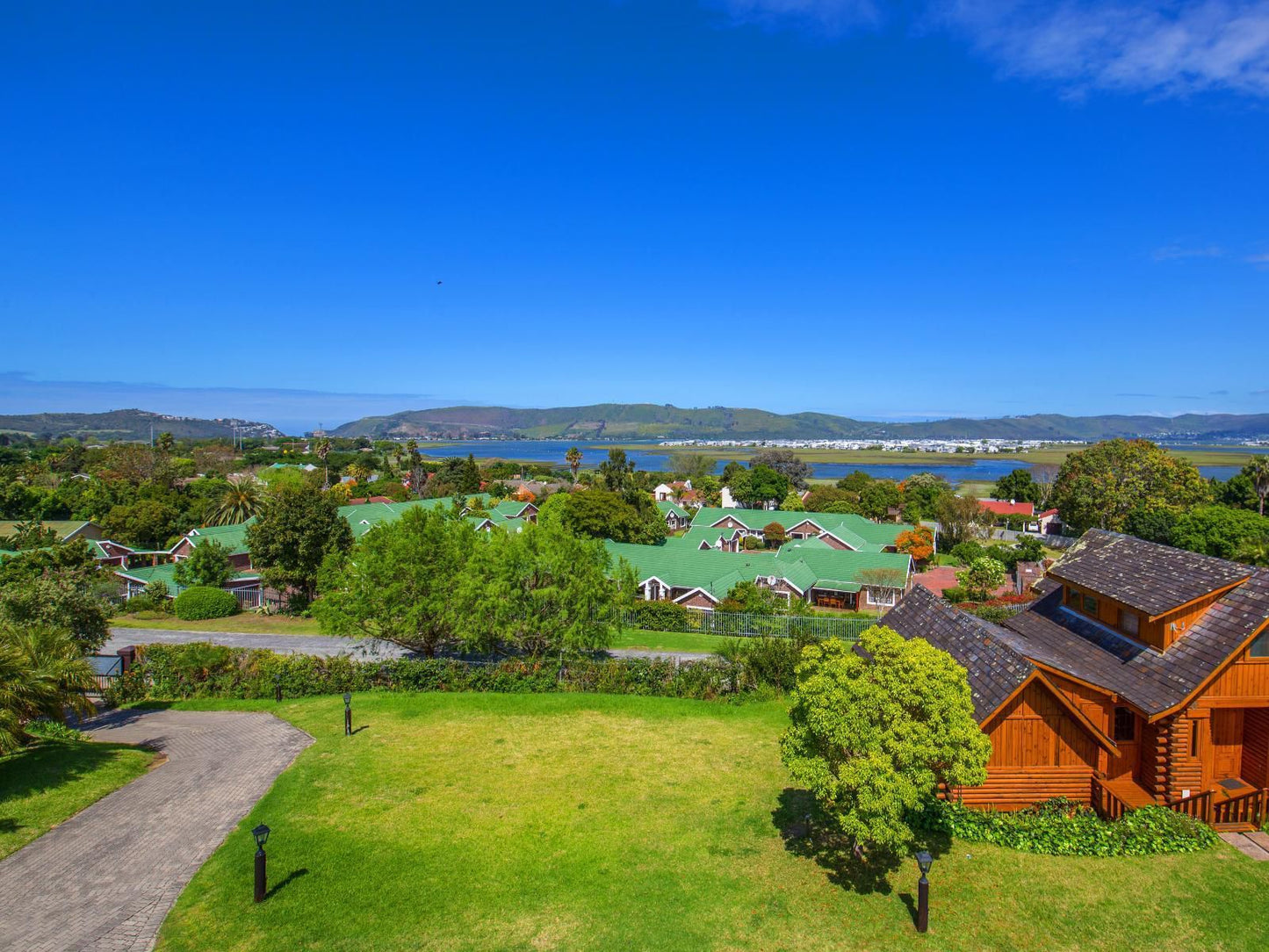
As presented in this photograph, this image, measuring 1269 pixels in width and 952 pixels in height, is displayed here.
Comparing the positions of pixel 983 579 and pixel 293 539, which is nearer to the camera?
pixel 293 539

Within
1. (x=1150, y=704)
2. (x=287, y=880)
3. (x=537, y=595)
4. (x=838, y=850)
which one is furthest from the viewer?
(x=537, y=595)

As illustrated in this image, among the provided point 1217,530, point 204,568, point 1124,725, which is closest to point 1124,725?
point 1124,725

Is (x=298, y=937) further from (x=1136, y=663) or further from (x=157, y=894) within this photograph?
(x=1136, y=663)

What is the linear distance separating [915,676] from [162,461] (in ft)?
312

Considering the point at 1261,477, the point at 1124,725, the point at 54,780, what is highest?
the point at 1261,477

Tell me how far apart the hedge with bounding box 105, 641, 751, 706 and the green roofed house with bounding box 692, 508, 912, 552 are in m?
38.3

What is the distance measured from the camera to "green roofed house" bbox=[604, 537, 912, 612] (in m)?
44.6

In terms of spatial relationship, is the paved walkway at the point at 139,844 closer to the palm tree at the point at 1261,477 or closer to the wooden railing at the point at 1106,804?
the wooden railing at the point at 1106,804

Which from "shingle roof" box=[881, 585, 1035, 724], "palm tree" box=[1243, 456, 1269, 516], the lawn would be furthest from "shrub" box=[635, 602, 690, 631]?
"palm tree" box=[1243, 456, 1269, 516]

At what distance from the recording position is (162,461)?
83250mm

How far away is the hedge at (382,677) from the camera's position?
77.8 feet

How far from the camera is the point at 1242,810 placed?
1420 cm

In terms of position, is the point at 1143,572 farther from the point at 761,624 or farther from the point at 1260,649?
the point at 761,624

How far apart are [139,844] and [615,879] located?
9.74 metres
